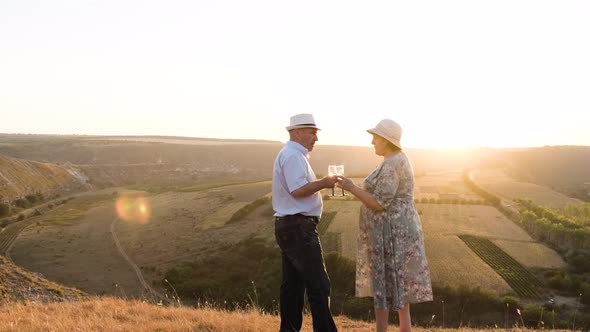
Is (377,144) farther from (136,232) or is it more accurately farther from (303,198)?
(136,232)

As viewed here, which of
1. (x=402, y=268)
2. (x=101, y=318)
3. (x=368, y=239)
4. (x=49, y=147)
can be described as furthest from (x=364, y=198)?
(x=49, y=147)

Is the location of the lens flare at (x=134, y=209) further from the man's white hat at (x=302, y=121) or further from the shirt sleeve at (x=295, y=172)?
the shirt sleeve at (x=295, y=172)

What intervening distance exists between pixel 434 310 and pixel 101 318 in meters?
31.1

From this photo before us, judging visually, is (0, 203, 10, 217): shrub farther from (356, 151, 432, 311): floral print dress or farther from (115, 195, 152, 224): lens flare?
(356, 151, 432, 311): floral print dress

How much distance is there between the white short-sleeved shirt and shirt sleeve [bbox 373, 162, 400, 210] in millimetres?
926

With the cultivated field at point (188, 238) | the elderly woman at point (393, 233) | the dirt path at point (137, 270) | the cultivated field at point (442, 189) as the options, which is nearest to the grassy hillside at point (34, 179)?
the cultivated field at point (188, 238)

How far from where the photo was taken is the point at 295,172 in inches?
267

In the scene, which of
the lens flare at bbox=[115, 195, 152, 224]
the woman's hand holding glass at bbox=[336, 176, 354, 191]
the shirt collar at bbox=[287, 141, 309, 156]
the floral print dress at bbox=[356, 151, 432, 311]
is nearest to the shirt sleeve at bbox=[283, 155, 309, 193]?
the shirt collar at bbox=[287, 141, 309, 156]

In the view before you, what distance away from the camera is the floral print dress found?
7250 millimetres

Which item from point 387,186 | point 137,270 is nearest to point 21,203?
point 137,270

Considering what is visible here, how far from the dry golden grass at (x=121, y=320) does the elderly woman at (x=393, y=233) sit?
2.17 meters

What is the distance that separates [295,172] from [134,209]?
3001 inches

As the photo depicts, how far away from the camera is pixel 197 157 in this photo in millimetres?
187750

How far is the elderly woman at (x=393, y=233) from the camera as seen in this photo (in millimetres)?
7227
